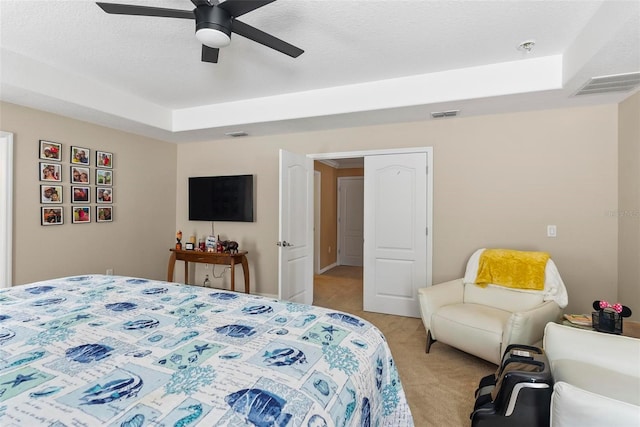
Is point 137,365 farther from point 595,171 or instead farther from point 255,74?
point 595,171

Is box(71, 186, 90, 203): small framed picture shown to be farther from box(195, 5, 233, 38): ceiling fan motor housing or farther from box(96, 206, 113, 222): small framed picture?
box(195, 5, 233, 38): ceiling fan motor housing

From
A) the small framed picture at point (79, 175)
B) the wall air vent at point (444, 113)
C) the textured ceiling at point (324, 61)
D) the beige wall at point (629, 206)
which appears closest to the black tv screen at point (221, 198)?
the textured ceiling at point (324, 61)

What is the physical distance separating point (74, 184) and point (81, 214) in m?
0.35

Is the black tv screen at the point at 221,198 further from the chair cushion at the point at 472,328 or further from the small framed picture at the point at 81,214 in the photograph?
the chair cushion at the point at 472,328

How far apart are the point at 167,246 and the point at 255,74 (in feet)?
10.2

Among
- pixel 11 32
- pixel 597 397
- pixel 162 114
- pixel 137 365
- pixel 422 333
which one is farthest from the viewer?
pixel 162 114

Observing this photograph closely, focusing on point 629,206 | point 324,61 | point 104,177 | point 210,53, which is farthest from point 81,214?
point 629,206

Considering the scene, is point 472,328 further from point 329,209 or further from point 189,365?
point 329,209

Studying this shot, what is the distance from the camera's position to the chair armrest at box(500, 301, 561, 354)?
2287 millimetres

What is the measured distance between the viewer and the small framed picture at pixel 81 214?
145 inches

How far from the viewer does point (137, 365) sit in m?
1.14

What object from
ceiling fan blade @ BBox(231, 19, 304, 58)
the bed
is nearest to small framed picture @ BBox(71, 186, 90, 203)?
the bed

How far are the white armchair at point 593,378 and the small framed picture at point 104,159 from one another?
461cm

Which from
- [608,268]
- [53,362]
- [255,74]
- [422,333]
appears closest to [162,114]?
[255,74]
